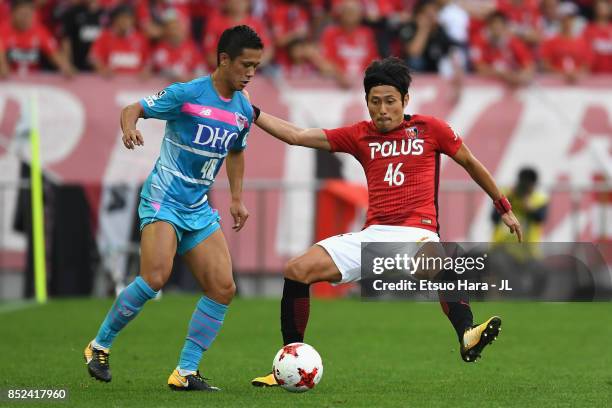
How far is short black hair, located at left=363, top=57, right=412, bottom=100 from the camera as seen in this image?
822cm

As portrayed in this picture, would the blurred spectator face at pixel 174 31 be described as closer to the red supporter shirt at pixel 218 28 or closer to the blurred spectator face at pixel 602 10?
the red supporter shirt at pixel 218 28

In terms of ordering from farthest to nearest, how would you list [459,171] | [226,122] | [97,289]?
[459,171] < [97,289] < [226,122]

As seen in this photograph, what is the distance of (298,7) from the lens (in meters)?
18.7

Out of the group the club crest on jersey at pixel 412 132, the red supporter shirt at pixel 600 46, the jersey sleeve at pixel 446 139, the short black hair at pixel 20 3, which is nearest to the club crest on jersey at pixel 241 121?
the club crest on jersey at pixel 412 132

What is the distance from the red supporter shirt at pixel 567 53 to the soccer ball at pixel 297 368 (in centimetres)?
1167

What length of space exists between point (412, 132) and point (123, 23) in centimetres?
950

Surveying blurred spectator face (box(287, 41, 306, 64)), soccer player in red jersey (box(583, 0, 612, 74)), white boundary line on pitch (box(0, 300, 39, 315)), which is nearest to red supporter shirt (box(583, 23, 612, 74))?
soccer player in red jersey (box(583, 0, 612, 74))

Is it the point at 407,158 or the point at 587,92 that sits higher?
the point at 587,92

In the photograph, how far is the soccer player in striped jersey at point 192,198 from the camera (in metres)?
8.19

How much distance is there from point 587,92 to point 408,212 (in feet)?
33.1

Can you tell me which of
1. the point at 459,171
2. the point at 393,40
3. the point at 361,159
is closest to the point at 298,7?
the point at 393,40

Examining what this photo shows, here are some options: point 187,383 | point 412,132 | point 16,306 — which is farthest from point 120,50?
point 187,383

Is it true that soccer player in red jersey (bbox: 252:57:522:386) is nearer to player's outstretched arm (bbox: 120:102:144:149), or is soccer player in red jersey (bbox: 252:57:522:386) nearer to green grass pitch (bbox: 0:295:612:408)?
green grass pitch (bbox: 0:295:612:408)

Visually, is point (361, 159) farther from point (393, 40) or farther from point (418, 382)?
point (393, 40)
